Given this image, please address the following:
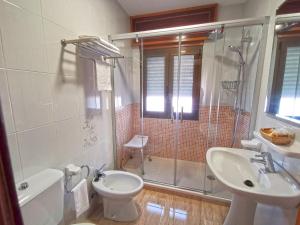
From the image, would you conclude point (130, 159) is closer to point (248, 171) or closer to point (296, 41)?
point (248, 171)

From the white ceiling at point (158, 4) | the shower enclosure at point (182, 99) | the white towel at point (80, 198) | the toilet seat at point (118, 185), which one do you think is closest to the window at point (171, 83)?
the shower enclosure at point (182, 99)

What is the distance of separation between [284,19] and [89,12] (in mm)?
1694

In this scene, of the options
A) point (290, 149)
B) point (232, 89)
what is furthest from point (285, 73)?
point (232, 89)

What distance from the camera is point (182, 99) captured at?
8.00 ft

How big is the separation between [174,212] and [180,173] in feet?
2.34

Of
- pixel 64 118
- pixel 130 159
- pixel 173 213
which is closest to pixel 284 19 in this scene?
pixel 64 118

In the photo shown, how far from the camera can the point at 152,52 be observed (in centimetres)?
247

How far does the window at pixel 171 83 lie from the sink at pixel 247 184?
1.07m

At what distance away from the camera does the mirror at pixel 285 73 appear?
104 cm

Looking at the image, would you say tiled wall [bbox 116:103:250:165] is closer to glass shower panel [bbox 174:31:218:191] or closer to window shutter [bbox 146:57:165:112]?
glass shower panel [bbox 174:31:218:191]

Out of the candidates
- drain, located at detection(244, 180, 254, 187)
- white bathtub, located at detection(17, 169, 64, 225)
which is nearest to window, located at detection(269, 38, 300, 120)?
drain, located at detection(244, 180, 254, 187)

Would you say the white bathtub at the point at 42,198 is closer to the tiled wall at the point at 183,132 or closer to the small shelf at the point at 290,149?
the tiled wall at the point at 183,132

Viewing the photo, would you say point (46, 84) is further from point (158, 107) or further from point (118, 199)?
point (158, 107)

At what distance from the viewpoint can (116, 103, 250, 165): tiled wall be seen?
2254 mm
